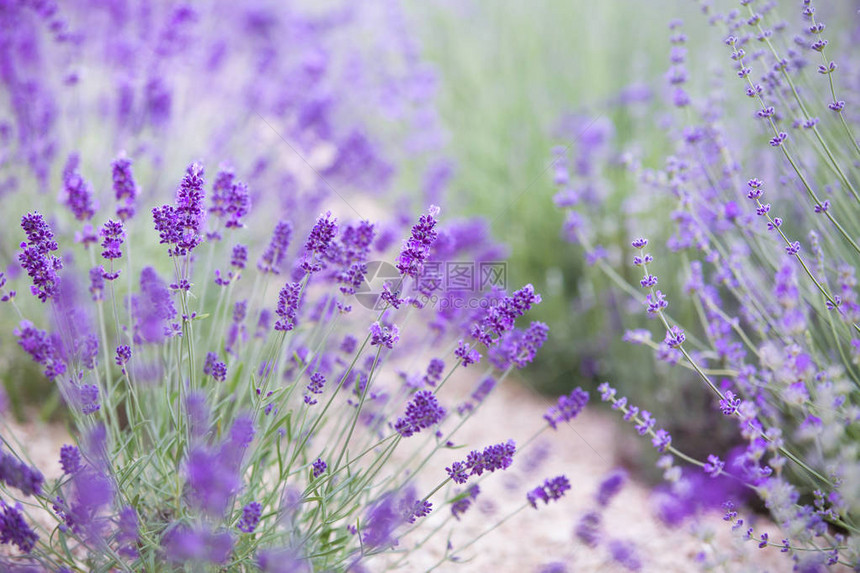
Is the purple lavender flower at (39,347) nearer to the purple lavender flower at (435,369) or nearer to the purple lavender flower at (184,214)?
the purple lavender flower at (184,214)

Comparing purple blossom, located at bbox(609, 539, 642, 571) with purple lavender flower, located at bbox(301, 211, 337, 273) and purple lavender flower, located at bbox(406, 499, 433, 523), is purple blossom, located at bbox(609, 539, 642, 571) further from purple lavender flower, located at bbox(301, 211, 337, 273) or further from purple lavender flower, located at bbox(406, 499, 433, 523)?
purple lavender flower, located at bbox(301, 211, 337, 273)

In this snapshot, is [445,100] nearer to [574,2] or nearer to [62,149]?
[574,2]

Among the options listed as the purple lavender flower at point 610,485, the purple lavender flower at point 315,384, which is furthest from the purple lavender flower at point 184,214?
the purple lavender flower at point 610,485

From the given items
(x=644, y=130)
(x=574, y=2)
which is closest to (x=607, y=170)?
(x=644, y=130)

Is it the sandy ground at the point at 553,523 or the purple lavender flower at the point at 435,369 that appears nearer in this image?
the purple lavender flower at the point at 435,369

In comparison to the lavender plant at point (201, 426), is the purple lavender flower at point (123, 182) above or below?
above

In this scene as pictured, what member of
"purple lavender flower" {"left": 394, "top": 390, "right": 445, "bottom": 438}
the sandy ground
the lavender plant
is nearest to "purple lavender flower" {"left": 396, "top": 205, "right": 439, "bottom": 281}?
the lavender plant
